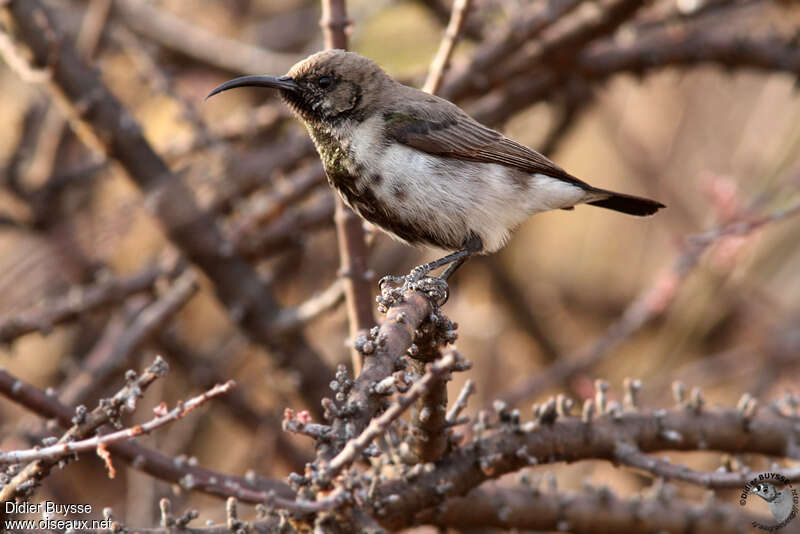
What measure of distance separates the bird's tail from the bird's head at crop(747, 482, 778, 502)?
1606 millimetres

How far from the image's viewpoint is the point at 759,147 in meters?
7.02

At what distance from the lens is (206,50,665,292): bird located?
3.43m

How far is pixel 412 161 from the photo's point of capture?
11.5 feet

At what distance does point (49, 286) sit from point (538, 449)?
4.08 m

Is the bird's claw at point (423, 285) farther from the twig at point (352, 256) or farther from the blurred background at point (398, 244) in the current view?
the blurred background at point (398, 244)

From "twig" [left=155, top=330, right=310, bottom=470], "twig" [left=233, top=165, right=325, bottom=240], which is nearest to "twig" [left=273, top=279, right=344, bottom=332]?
"twig" [left=233, top=165, right=325, bottom=240]

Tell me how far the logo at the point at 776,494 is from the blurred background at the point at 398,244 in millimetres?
1594

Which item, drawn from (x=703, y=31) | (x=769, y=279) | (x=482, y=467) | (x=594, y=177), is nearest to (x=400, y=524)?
(x=482, y=467)

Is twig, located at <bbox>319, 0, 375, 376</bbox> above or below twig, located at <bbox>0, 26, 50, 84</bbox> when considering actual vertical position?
below

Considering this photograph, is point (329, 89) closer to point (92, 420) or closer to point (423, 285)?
point (423, 285)

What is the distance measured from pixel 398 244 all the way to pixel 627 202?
275 cm

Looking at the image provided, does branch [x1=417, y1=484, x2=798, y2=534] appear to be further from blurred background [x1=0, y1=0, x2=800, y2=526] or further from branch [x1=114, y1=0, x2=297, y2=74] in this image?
branch [x1=114, y1=0, x2=297, y2=74]

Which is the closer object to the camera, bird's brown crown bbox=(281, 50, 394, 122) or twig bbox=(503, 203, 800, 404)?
bird's brown crown bbox=(281, 50, 394, 122)

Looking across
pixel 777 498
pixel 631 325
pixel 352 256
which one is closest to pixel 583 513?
pixel 777 498
